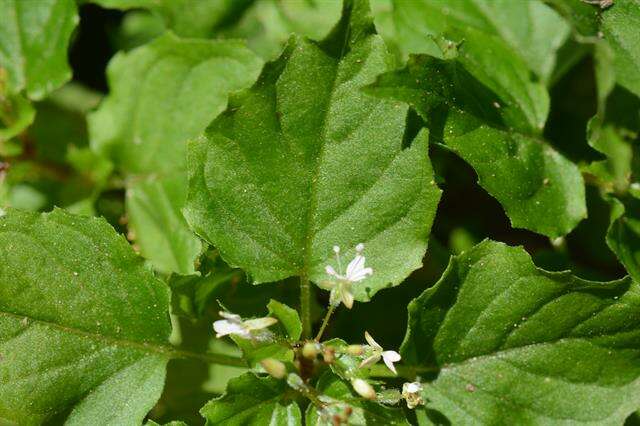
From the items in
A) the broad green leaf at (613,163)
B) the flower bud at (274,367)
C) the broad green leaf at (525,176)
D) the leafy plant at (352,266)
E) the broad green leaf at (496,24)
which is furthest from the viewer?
the broad green leaf at (496,24)

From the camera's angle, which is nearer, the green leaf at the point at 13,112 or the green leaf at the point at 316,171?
the green leaf at the point at 316,171

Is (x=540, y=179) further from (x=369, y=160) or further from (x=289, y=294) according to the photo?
(x=289, y=294)

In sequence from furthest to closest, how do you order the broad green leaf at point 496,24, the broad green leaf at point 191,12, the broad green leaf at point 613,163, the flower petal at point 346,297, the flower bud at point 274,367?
the broad green leaf at point 191,12
the broad green leaf at point 496,24
the broad green leaf at point 613,163
the flower petal at point 346,297
the flower bud at point 274,367

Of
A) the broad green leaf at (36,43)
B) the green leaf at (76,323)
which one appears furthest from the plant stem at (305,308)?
the broad green leaf at (36,43)

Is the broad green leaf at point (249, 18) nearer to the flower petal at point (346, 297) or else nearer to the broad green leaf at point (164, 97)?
the broad green leaf at point (164, 97)

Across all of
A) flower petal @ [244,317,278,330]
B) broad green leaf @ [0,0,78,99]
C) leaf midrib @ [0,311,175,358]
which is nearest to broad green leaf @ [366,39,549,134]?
flower petal @ [244,317,278,330]

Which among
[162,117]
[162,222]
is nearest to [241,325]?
[162,222]

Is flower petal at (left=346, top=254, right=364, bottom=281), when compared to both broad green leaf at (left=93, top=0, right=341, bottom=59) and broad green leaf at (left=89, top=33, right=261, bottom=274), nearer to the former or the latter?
broad green leaf at (left=89, top=33, right=261, bottom=274)
